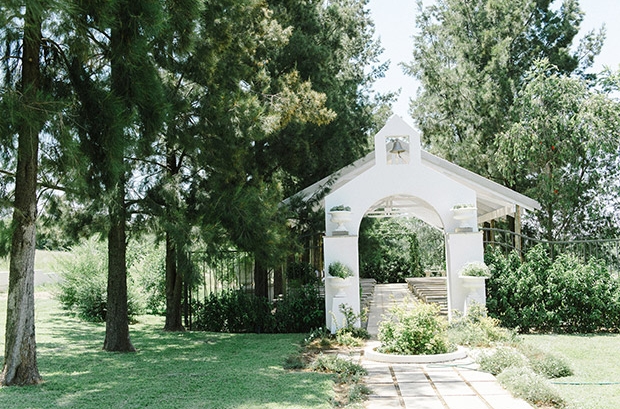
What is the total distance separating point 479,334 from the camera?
1011 cm

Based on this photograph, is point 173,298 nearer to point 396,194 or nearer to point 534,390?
point 396,194

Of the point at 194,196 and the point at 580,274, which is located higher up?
the point at 194,196

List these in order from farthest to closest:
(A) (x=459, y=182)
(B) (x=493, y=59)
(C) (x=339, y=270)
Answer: (B) (x=493, y=59) → (A) (x=459, y=182) → (C) (x=339, y=270)

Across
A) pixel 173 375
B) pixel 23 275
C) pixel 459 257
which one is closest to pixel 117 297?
pixel 173 375

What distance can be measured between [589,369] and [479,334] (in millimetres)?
2238

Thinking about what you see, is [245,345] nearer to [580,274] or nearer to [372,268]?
[580,274]

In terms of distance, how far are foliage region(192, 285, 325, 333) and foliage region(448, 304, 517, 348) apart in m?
3.33

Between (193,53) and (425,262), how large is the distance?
23054 millimetres

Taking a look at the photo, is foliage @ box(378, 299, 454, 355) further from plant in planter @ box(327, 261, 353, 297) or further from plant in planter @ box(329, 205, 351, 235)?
plant in planter @ box(329, 205, 351, 235)

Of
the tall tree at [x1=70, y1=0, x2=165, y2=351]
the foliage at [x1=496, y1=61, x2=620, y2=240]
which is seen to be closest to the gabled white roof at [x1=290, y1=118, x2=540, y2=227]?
the foliage at [x1=496, y1=61, x2=620, y2=240]

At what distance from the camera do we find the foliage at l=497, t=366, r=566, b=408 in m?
6.23

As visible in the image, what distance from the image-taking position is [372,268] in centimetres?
2698

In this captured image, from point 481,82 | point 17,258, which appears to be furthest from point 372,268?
point 17,258

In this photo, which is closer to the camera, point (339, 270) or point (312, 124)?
point (339, 270)
